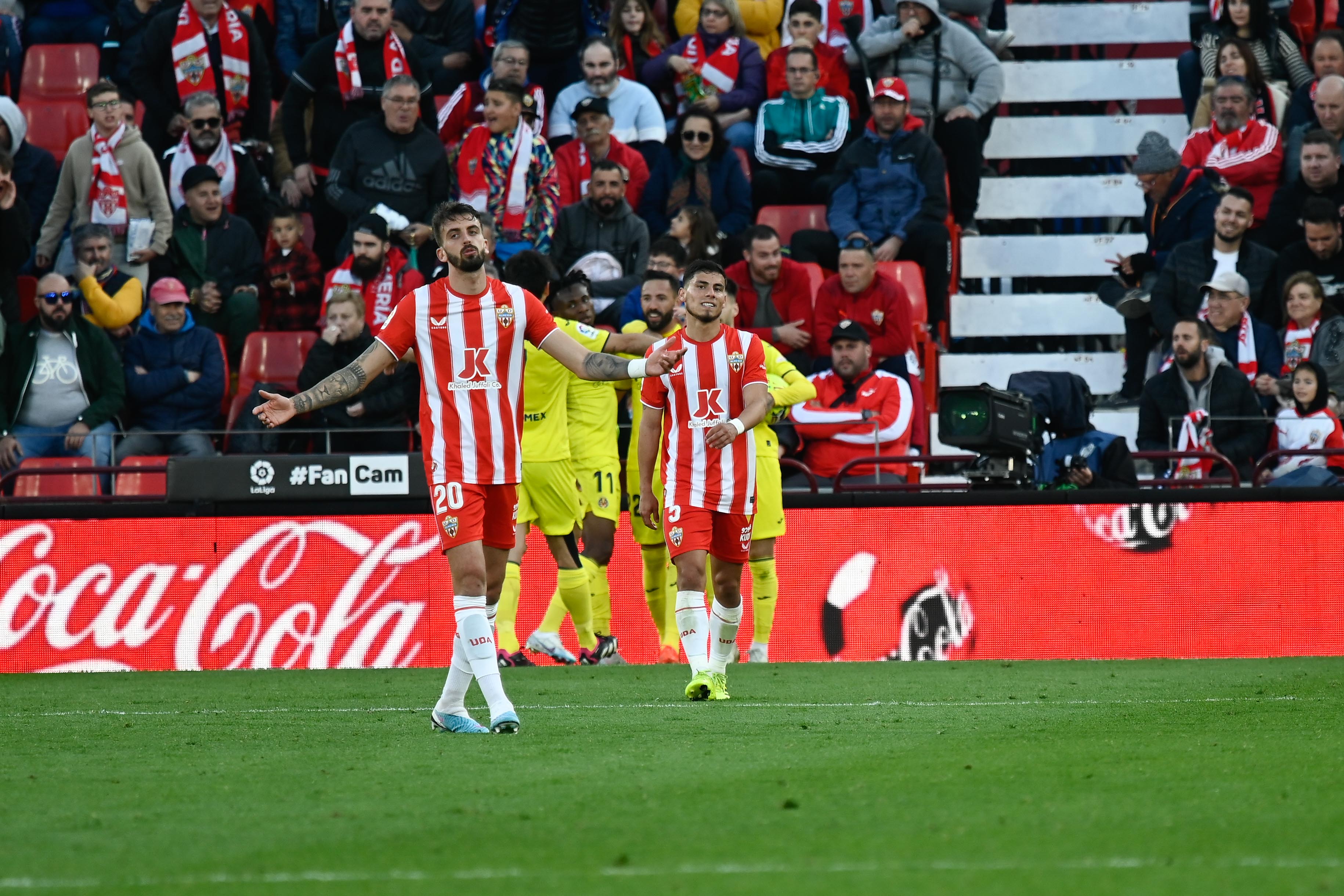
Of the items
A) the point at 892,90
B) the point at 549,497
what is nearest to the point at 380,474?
the point at 549,497

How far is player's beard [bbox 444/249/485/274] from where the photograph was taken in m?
7.85

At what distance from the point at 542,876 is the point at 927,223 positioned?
12.5 m

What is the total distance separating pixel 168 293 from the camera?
1501 cm

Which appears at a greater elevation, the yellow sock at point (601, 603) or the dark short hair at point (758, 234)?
the dark short hair at point (758, 234)

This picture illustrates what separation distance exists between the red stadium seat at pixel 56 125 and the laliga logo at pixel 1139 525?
1071cm

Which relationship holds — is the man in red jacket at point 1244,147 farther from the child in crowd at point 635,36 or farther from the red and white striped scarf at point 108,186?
the red and white striped scarf at point 108,186

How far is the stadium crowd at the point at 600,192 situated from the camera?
14.4 metres

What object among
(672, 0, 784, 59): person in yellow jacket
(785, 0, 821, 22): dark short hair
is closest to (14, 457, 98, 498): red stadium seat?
(672, 0, 784, 59): person in yellow jacket

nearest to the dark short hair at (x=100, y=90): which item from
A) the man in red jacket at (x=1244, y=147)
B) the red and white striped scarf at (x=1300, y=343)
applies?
the man in red jacket at (x=1244, y=147)

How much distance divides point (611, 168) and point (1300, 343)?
575 cm

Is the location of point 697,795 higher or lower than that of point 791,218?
lower

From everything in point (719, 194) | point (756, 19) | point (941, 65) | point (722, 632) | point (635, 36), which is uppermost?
point (756, 19)

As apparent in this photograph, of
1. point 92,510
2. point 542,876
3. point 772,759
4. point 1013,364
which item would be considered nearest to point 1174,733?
point 772,759

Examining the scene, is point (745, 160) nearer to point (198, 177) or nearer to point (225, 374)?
point (198, 177)
